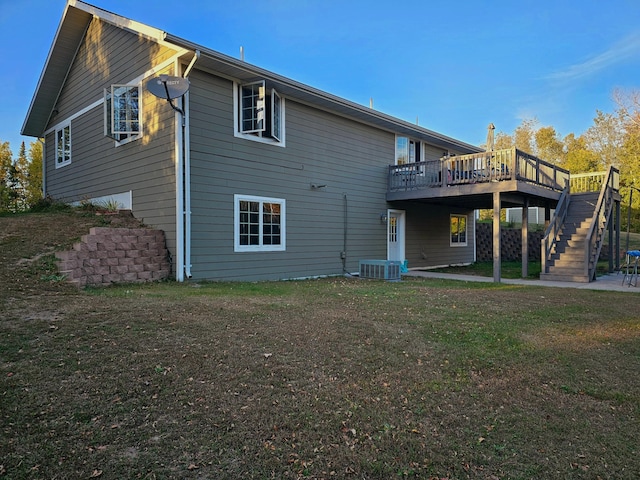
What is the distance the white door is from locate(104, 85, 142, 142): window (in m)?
8.15

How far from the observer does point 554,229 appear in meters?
11.3

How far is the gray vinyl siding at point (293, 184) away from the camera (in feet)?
28.6

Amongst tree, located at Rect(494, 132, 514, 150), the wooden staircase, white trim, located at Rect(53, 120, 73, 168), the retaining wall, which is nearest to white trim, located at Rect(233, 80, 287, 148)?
white trim, located at Rect(53, 120, 73, 168)

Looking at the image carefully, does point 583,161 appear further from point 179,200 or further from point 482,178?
point 179,200

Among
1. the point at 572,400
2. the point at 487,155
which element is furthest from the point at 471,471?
the point at 487,155

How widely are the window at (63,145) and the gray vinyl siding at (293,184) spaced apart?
7.07 metres

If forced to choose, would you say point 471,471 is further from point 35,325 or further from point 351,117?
point 351,117

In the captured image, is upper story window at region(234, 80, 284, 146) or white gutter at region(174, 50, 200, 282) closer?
white gutter at region(174, 50, 200, 282)

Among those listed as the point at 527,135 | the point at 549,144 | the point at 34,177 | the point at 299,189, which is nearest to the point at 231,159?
the point at 299,189

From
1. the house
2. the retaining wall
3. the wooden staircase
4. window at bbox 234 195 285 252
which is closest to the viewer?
the house

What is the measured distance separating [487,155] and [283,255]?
241 inches

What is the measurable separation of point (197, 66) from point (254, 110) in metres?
1.53

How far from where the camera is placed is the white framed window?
16.5 m

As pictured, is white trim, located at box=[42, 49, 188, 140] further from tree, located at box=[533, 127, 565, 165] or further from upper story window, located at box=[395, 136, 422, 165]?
tree, located at box=[533, 127, 565, 165]
